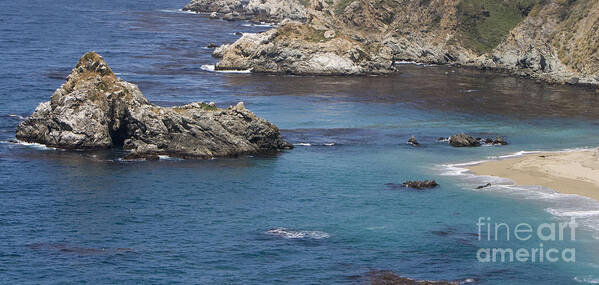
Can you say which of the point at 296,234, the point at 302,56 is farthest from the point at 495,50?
the point at 296,234

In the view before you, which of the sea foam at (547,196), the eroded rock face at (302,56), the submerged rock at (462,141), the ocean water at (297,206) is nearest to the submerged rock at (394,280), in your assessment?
the ocean water at (297,206)

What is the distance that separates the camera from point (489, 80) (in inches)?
6673

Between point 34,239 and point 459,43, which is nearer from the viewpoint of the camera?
point 34,239

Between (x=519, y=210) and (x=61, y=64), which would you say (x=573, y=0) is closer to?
(x=61, y=64)

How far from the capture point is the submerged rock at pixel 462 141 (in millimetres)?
102250

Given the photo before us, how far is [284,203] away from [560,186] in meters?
27.4

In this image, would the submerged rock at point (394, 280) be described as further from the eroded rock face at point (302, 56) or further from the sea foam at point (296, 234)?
the eroded rock face at point (302, 56)

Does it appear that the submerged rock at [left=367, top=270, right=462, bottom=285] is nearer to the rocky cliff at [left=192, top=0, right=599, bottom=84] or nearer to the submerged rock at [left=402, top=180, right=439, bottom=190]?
the submerged rock at [left=402, top=180, right=439, bottom=190]

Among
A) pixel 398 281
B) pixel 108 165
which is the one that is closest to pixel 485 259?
pixel 398 281

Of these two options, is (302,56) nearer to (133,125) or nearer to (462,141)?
(462,141)

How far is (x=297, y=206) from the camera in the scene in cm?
7462

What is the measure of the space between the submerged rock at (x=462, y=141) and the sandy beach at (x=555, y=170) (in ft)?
30.3

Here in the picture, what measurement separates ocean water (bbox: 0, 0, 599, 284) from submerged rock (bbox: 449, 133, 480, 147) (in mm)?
1786

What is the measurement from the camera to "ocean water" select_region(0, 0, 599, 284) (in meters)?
58.7
